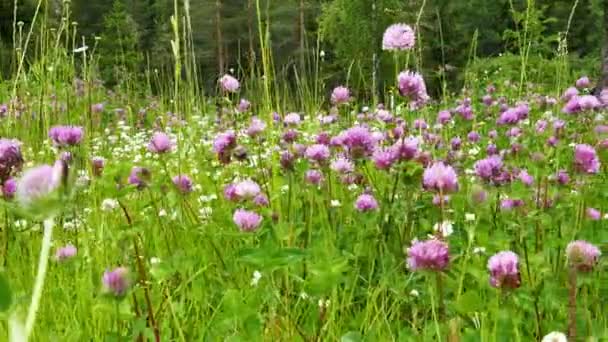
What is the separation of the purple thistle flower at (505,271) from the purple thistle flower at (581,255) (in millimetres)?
94

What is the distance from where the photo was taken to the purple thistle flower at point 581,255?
4.32 feet

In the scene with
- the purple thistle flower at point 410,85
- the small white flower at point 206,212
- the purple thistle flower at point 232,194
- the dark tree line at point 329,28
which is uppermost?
the purple thistle flower at point 410,85

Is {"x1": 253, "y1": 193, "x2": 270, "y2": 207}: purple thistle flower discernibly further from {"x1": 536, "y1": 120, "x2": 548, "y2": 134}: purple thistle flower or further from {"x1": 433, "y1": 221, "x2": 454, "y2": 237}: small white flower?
{"x1": 536, "y1": 120, "x2": 548, "y2": 134}: purple thistle flower

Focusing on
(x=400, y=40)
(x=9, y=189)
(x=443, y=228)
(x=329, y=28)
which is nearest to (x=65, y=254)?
(x=9, y=189)

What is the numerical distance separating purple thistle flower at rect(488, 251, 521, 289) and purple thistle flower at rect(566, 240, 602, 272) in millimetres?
94

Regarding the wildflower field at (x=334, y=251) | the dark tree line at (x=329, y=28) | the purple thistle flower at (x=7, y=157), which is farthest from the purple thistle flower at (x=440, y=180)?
the dark tree line at (x=329, y=28)

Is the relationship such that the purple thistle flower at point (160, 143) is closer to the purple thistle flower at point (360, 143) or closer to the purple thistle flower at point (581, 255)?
the purple thistle flower at point (360, 143)

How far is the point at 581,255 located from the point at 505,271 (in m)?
0.14

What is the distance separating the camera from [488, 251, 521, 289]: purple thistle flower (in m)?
1.30

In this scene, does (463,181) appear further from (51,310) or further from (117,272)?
(117,272)

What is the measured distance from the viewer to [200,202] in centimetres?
254

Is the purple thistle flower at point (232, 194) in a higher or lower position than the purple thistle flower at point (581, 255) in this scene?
lower

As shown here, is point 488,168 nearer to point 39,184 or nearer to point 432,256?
point 432,256

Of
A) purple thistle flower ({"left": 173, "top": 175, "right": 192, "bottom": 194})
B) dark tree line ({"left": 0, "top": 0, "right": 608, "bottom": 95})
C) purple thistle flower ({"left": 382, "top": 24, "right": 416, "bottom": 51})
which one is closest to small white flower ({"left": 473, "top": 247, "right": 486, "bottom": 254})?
purple thistle flower ({"left": 382, "top": 24, "right": 416, "bottom": 51})
